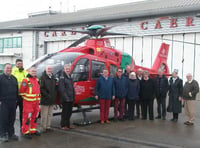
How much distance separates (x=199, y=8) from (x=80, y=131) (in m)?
12.3

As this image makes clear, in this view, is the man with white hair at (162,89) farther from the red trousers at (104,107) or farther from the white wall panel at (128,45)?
the white wall panel at (128,45)

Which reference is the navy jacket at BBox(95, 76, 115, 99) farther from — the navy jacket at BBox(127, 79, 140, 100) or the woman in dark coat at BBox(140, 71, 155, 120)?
the woman in dark coat at BBox(140, 71, 155, 120)

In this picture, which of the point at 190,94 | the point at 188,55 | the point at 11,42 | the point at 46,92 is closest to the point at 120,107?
the point at 190,94

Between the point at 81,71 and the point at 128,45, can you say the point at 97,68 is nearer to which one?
the point at 81,71

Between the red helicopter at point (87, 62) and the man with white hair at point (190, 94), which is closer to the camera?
the red helicopter at point (87, 62)

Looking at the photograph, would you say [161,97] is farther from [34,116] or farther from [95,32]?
[34,116]

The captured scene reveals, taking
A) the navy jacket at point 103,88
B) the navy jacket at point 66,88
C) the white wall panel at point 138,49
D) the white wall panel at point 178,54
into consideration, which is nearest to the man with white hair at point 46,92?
the navy jacket at point 66,88

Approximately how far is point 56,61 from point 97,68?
1.42 metres

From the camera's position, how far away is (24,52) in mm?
26984

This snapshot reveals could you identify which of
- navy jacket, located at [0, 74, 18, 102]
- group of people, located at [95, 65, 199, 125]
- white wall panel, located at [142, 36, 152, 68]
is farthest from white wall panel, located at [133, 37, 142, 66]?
navy jacket, located at [0, 74, 18, 102]

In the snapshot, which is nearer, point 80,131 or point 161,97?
point 80,131

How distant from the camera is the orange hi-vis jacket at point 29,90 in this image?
6414 mm

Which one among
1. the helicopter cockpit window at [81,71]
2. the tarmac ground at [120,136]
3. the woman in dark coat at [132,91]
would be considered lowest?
the tarmac ground at [120,136]

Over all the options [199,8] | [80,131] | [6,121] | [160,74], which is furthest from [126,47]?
[6,121]
